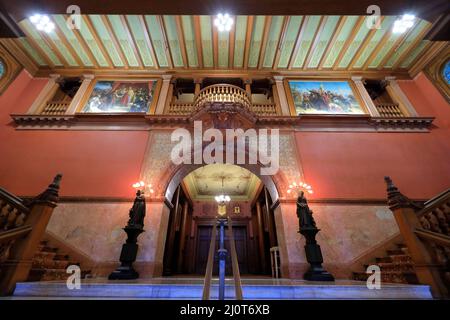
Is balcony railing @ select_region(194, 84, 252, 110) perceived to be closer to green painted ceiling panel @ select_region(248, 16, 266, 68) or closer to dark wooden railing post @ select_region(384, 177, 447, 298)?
green painted ceiling panel @ select_region(248, 16, 266, 68)

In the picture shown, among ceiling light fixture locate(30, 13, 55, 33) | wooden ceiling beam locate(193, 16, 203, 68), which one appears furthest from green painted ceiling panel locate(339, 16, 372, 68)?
ceiling light fixture locate(30, 13, 55, 33)

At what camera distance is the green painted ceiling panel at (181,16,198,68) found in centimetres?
705

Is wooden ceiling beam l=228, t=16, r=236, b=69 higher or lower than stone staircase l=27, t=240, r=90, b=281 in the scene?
higher

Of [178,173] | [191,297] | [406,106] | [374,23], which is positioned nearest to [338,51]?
[374,23]

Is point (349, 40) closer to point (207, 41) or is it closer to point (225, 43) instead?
point (225, 43)

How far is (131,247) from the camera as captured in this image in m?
4.73

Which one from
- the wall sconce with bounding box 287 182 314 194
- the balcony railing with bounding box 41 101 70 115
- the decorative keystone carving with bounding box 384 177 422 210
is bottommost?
the decorative keystone carving with bounding box 384 177 422 210

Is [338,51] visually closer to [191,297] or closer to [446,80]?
[446,80]

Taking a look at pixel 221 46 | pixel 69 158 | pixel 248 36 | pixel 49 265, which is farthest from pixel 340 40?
pixel 49 265

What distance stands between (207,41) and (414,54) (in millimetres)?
8367

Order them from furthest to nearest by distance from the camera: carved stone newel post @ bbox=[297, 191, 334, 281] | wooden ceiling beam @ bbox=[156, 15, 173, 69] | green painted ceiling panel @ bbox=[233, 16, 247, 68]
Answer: green painted ceiling panel @ bbox=[233, 16, 247, 68]
wooden ceiling beam @ bbox=[156, 15, 173, 69]
carved stone newel post @ bbox=[297, 191, 334, 281]

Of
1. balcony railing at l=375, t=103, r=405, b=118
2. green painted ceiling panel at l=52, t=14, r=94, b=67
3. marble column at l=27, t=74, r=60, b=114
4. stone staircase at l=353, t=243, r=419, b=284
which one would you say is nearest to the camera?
stone staircase at l=353, t=243, r=419, b=284

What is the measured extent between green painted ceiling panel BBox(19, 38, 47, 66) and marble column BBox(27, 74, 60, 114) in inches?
24.5

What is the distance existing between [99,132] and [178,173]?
3.42m
